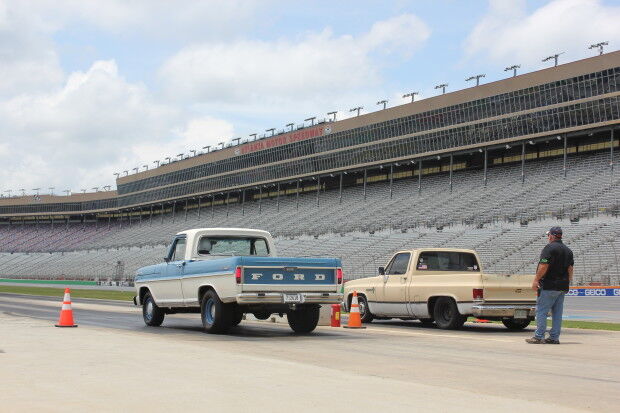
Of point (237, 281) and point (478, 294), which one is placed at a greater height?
point (237, 281)

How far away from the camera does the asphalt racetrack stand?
7.06 meters

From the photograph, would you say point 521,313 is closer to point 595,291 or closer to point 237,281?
point 237,281

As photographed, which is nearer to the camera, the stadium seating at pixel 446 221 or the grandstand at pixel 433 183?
the stadium seating at pixel 446 221

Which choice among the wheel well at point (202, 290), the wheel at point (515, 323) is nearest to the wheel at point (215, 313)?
the wheel well at point (202, 290)

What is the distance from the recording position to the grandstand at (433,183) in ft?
159

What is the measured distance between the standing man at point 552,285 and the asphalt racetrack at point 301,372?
413mm

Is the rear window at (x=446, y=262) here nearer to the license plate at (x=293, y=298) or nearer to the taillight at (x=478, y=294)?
the taillight at (x=478, y=294)

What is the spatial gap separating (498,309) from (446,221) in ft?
125

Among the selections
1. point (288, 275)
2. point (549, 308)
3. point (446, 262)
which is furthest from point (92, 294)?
point (549, 308)

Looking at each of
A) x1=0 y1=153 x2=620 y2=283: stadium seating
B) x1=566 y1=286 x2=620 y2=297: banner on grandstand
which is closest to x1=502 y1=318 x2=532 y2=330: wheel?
x1=566 y1=286 x2=620 y2=297: banner on grandstand

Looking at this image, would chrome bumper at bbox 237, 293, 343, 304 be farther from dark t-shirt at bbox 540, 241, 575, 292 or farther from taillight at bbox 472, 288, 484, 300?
dark t-shirt at bbox 540, 241, 575, 292

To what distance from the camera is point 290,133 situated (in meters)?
83.2

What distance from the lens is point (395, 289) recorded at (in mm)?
18969

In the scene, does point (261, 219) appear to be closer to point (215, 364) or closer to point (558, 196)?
point (558, 196)
